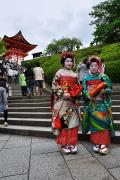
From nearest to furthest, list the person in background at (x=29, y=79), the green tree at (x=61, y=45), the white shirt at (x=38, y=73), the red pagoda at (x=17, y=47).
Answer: the white shirt at (x=38, y=73) → the person in background at (x=29, y=79) → the red pagoda at (x=17, y=47) → the green tree at (x=61, y=45)

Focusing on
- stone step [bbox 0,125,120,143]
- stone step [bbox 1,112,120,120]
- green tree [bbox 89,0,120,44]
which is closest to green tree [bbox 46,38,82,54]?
green tree [bbox 89,0,120,44]

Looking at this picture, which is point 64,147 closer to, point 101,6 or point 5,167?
point 5,167

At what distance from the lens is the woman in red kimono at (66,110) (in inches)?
216

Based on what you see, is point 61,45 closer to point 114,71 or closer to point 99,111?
point 114,71

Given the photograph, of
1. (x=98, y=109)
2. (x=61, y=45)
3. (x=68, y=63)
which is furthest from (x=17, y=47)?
(x=98, y=109)

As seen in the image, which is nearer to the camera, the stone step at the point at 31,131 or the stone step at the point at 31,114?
the stone step at the point at 31,131

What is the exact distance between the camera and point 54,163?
4.93m

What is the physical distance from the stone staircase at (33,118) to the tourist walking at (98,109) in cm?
71

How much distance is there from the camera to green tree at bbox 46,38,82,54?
56844mm

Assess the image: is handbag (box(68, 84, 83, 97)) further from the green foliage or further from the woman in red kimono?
the green foliage

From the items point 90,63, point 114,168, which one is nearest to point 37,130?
point 90,63

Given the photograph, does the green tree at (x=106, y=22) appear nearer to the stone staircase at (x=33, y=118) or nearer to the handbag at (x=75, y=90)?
the stone staircase at (x=33, y=118)

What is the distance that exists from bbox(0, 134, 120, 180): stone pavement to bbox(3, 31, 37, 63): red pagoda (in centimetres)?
3096

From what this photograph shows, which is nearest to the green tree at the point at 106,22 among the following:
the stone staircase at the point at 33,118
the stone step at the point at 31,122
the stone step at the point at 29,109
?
the stone staircase at the point at 33,118
